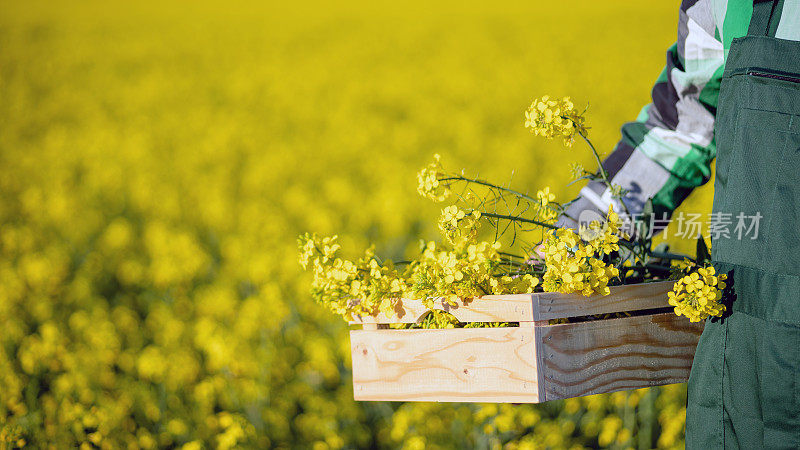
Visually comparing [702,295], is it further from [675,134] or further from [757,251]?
[675,134]

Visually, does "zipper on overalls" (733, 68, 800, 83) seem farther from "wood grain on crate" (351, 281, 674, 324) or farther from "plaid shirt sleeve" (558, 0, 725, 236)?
"wood grain on crate" (351, 281, 674, 324)

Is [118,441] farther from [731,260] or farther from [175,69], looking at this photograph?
[175,69]

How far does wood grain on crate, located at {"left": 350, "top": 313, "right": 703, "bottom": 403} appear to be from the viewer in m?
Answer: 1.40

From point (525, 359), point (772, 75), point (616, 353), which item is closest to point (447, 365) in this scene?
point (525, 359)

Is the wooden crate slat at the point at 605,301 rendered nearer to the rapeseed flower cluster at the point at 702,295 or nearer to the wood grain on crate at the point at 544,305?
the wood grain on crate at the point at 544,305

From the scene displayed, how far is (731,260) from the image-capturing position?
131 centimetres

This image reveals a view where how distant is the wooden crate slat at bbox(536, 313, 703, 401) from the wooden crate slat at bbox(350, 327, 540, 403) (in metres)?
0.04

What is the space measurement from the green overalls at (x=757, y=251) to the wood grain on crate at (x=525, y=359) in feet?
0.53

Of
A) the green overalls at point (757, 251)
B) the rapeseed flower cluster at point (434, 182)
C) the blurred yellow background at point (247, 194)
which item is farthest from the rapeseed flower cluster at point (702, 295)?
the blurred yellow background at point (247, 194)

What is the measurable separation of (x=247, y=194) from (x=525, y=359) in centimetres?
510

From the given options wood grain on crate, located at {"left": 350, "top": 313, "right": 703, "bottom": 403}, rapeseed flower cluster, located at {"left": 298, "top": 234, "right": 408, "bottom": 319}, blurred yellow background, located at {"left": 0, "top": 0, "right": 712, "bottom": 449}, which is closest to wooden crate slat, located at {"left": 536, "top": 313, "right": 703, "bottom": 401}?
wood grain on crate, located at {"left": 350, "top": 313, "right": 703, "bottom": 403}

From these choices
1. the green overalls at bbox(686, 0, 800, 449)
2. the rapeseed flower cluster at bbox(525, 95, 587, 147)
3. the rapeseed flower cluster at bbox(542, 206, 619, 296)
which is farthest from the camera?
the rapeseed flower cluster at bbox(525, 95, 587, 147)

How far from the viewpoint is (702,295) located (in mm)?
1263

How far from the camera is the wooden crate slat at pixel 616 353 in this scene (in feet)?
4.61
